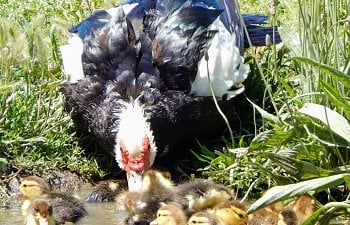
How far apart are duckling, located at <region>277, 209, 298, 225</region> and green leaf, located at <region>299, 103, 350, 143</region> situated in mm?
465

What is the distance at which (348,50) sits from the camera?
5734mm

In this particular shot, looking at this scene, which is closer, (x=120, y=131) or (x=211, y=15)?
(x=120, y=131)

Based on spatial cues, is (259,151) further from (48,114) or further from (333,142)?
(48,114)

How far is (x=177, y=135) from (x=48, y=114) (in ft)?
3.02

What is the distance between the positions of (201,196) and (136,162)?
0.64 meters

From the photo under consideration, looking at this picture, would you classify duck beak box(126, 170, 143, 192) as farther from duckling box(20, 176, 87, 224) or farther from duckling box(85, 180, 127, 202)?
duckling box(20, 176, 87, 224)

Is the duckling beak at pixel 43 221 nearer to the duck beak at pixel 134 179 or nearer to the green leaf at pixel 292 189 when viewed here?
the duck beak at pixel 134 179

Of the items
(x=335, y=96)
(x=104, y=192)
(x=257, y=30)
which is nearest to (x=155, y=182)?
(x=104, y=192)

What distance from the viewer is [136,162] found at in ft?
20.7

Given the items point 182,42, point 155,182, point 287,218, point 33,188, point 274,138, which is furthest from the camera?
point 182,42

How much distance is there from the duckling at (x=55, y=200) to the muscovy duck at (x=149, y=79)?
0.50m

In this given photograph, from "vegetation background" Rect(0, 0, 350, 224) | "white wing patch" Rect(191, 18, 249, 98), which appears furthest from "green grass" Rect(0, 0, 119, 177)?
"white wing patch" Rect(191, 18, 249, 98)

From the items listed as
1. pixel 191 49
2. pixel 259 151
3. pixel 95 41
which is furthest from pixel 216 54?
pixel 259 151

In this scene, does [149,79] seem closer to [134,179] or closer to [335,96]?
[134,179]
